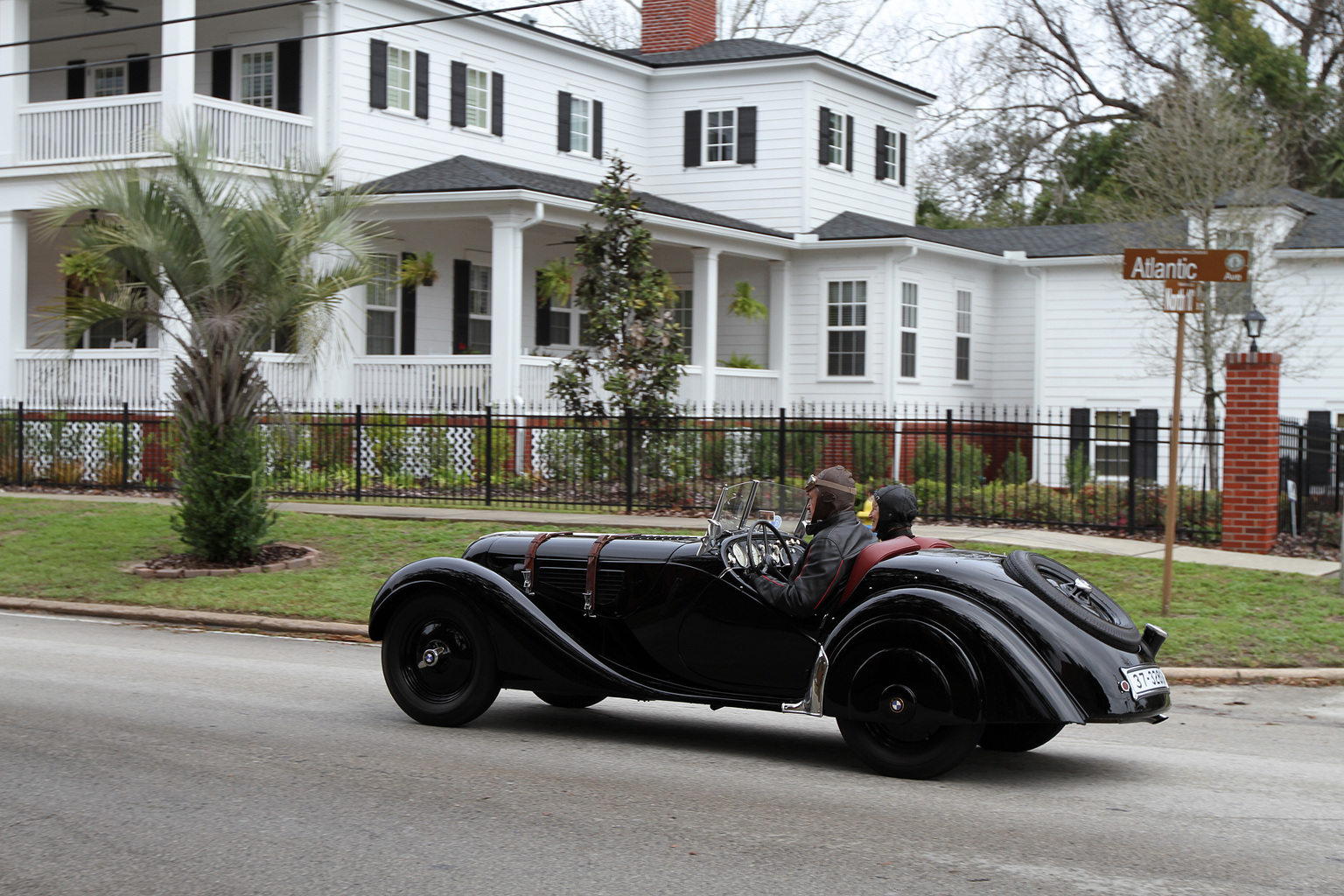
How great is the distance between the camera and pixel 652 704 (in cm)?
895

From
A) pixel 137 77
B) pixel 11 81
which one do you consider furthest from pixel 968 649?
pixel 137 77

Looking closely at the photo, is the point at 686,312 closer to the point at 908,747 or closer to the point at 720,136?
the point at 720,136

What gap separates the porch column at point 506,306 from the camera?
75.2ft

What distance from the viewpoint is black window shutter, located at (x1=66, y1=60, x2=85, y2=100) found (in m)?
27.2

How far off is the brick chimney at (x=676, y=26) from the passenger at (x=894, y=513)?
84.6ft

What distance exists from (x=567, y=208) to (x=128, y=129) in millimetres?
7274

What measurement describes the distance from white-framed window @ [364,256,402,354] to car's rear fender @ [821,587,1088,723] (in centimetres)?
1995

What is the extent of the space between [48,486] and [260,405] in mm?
8283

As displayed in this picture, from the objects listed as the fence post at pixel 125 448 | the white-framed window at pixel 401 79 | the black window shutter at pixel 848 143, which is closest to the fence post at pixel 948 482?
the fence post at pixel 125 448

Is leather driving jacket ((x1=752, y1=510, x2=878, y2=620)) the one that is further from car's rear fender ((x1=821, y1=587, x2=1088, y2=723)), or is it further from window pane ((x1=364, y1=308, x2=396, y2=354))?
window pane ((x1=364, y1=308, x2=396, y2=354))

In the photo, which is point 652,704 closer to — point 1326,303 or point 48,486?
point 48,486

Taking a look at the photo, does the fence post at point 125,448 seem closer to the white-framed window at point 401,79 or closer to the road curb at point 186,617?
the road curb at point 186,617

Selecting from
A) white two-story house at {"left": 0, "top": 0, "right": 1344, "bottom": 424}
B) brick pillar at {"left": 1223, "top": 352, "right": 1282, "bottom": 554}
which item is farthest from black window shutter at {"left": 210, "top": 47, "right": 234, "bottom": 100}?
brick pillar at {"left": 1223, "top": 352, "right": 1282, "bottom": 554}

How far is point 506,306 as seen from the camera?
904 inches
